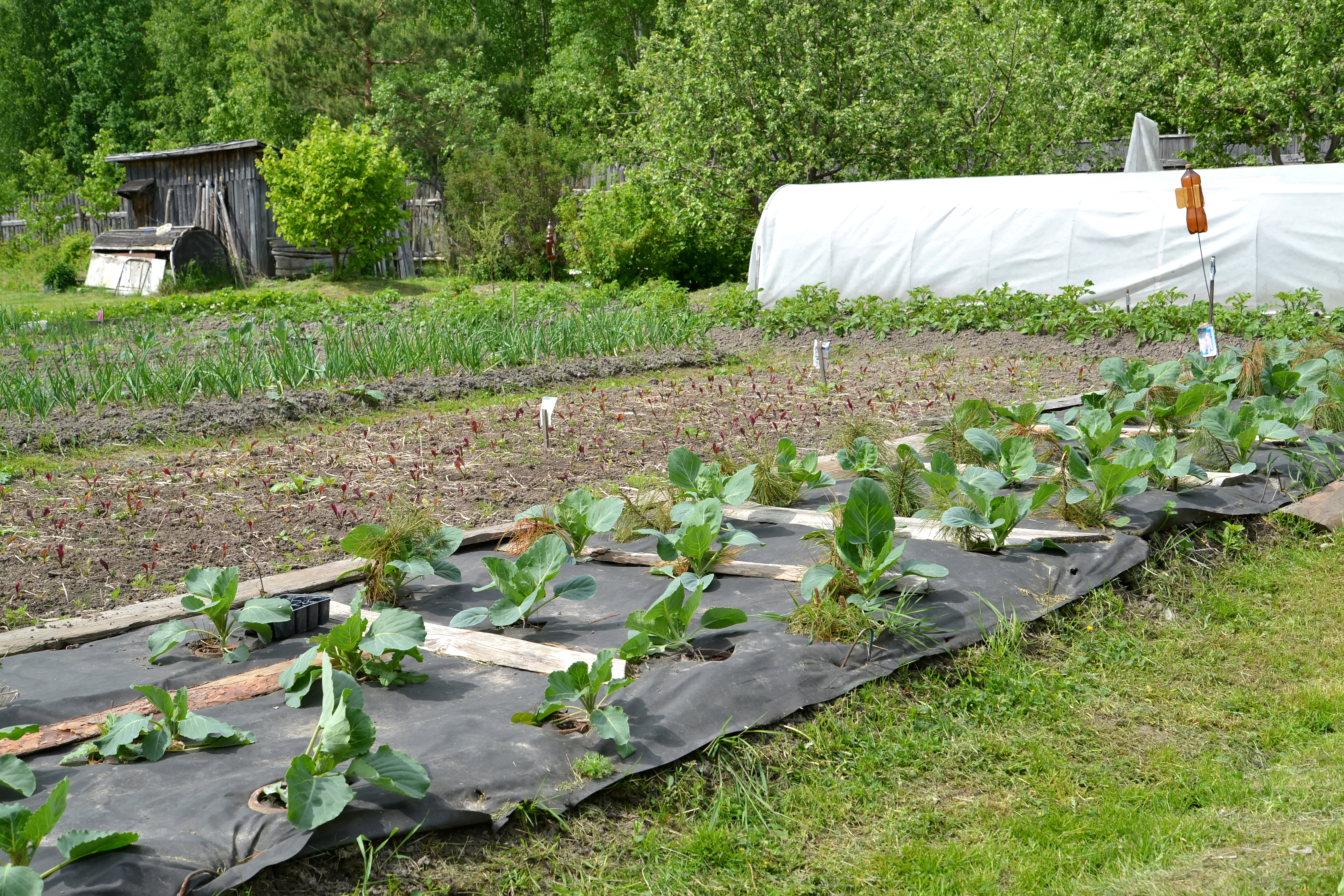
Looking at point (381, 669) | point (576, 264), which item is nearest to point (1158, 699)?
point (381, 669)

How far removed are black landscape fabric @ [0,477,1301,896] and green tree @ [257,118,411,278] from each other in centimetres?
1336

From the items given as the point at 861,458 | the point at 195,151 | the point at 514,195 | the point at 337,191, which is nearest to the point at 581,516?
the point at 861,458

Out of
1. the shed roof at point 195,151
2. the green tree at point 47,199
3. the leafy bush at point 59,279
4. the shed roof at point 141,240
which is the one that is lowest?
the leafy bush at point 59,279

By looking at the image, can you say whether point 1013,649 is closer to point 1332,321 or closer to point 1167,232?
point 1332,321

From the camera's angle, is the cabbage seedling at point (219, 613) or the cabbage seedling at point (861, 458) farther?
the cabbage seedling at point (861, 458)

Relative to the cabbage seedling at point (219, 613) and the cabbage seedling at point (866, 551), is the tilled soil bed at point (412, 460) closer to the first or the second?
the cabbage seedling at point (219, 613)

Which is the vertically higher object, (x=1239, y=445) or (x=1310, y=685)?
(x=1239, y=445)

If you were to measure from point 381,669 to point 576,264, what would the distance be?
47.2ft

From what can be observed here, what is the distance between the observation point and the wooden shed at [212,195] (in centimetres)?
1822

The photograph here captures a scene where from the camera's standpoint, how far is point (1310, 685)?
3.09m

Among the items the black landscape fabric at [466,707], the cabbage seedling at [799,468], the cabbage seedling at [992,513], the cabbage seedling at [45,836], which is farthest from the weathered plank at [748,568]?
the cabbage seedling at [45,836]

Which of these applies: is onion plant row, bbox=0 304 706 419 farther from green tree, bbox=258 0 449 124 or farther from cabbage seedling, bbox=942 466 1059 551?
green tree, bbox=258 0 449 124

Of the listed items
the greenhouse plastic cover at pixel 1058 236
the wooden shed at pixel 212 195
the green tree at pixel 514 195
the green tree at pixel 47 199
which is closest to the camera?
the greenhouse plastic cover at pixel 1058 236

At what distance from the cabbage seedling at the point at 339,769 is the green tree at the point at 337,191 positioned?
1485cm
